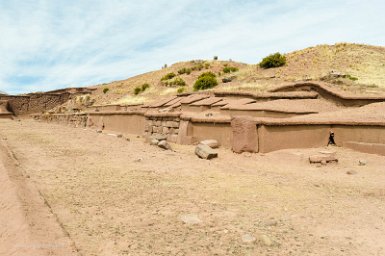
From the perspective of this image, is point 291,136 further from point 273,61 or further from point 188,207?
point 273,61

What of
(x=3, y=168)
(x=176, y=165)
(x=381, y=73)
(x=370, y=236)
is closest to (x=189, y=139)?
(x=176, y=165)

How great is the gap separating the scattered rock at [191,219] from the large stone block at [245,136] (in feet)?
18.3

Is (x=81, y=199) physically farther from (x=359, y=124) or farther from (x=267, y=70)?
(x=267, y=70)

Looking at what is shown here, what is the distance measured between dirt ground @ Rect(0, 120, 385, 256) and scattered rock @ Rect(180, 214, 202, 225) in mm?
25

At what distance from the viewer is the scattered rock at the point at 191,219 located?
4571 mm

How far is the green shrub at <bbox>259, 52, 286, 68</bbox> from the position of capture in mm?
26845

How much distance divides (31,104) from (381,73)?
130ft

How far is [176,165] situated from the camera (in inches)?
334

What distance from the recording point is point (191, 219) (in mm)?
4668

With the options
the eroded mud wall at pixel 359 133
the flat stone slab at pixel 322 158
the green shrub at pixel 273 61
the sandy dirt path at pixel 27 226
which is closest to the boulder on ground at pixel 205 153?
the flat stone slab at pixel 322 158

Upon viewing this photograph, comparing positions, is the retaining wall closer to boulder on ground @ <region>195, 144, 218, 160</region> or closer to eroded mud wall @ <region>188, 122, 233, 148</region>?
eroded mud wall @ <region>188, 122, 233, 148</region>

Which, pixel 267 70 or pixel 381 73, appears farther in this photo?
pixel 267 70

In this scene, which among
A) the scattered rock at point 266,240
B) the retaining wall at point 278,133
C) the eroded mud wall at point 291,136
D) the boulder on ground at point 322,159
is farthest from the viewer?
the eroded mud wall at point 291,136

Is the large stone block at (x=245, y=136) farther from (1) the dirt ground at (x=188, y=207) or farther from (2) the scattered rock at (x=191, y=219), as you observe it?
(2) the scattered rock at (x=191, y=219)
